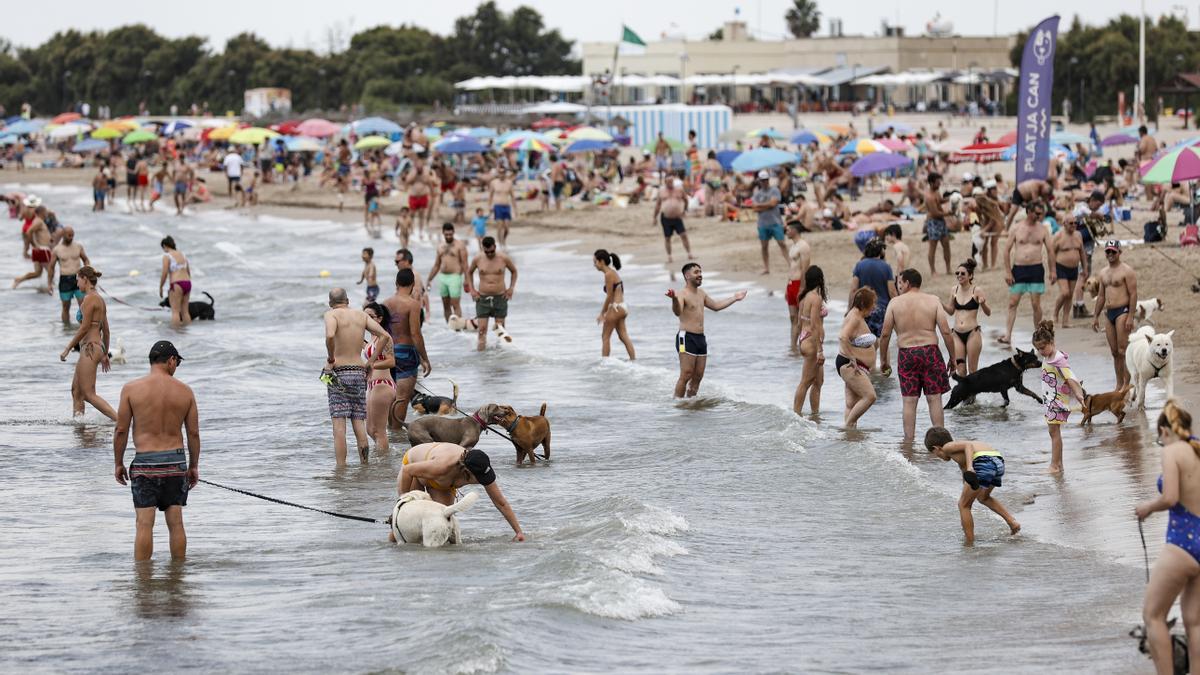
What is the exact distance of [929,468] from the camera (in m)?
12.2

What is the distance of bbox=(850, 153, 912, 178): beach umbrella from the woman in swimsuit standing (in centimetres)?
2449

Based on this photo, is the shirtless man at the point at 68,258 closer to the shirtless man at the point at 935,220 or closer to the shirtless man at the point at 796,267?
the shirtless man at the point at 796,267

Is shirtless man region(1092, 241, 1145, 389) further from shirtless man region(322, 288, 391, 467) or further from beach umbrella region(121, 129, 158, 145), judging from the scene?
beach umbrella region(121, 129, 158, 145)

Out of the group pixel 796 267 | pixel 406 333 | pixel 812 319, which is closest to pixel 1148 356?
pixel 812 319

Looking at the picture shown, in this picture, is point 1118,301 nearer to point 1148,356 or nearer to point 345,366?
point 1148,356

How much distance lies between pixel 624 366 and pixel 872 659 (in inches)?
388

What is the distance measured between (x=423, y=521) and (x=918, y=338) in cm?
430

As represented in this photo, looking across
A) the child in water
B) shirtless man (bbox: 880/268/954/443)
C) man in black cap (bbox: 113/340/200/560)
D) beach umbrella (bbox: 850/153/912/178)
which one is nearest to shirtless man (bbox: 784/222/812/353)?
shirtless man (bbox: 880/268/954/443)

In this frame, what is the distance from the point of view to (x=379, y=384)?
12.6 metres

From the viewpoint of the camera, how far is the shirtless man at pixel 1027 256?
1633cm

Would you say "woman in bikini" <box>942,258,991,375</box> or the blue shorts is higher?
the blue shorts

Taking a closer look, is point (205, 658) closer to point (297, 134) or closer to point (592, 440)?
point (592, 440)

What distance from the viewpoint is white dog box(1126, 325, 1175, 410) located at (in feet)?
41.0

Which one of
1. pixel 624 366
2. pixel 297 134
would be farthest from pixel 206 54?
pixel 624 366
